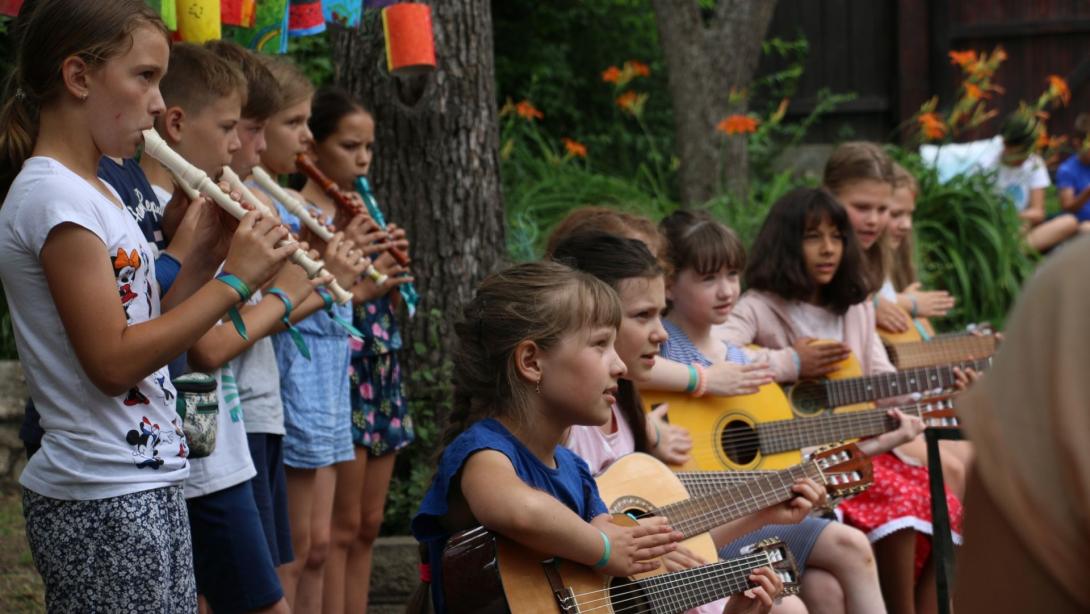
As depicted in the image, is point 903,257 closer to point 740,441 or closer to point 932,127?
point 740,441

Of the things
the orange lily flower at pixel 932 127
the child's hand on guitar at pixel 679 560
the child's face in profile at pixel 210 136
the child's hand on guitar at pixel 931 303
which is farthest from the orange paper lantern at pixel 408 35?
the orange lily flower at pixel 932 127

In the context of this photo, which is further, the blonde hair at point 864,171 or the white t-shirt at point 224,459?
the blonde hair at point 864,171

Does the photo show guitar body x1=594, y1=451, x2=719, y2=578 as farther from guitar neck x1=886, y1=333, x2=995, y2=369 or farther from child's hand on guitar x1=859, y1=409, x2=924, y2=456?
guitar neck x1=886, y1=333, x2=995, y2=369

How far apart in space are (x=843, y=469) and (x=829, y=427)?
2.16ft

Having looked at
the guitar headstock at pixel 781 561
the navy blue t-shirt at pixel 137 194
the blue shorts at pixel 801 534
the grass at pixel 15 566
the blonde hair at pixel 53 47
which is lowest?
the grass at pixel 15 566

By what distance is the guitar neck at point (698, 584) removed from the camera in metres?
2.97

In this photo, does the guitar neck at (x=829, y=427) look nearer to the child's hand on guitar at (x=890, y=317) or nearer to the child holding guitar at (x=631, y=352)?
the child holding guitar at (x=631, y=352)

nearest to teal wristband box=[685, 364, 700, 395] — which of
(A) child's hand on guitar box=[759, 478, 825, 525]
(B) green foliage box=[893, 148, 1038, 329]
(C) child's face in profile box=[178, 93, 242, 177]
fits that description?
(A) child's hand on guitar box=[759, 478, 825, 525]

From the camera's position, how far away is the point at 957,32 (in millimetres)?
11344

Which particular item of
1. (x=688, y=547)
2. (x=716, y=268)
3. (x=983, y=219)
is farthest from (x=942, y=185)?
(x=688, y=547)

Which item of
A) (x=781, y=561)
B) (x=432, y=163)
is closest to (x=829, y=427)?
(x=781, y=561)

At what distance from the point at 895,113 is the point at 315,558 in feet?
28.6

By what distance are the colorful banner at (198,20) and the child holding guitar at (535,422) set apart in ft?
3.80

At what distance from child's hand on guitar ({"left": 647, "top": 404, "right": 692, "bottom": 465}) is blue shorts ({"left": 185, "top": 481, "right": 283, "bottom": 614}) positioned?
1.21 meters
